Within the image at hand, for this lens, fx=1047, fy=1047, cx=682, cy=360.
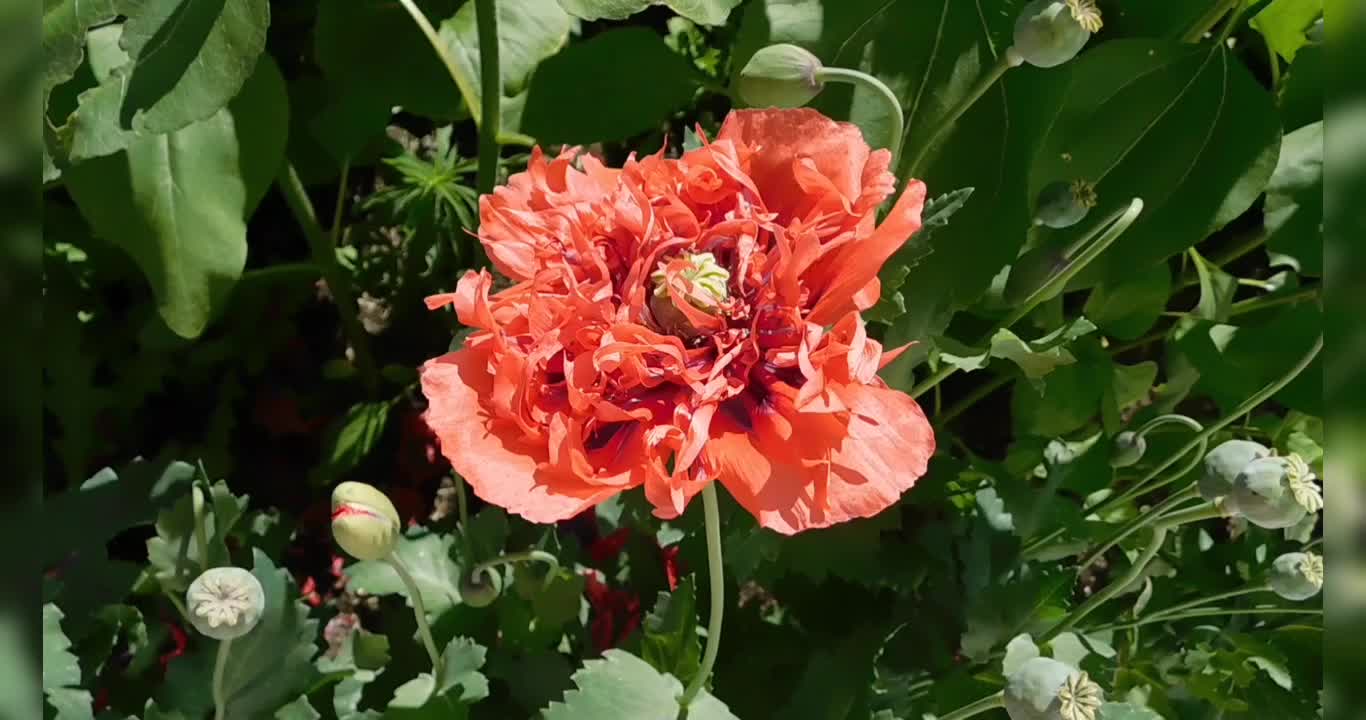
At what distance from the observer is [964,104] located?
1.61 ft

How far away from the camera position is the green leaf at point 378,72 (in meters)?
0.81

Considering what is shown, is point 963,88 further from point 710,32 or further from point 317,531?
point 317,531

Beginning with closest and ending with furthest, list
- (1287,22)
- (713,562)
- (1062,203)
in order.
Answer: (713,562) → (1062,203) → (1287,22)

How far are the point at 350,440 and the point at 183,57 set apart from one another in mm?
458

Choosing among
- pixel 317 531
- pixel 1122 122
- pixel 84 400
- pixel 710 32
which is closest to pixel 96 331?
pixel 84 400

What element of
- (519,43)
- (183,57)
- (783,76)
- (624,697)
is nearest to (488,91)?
(519,43)

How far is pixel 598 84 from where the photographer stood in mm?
756

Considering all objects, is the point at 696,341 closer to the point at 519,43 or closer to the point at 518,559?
the point at 518,559

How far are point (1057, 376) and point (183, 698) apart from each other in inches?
23.8

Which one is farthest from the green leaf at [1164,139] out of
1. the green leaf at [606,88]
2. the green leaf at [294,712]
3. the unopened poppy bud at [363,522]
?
the green leaf at [294,712]

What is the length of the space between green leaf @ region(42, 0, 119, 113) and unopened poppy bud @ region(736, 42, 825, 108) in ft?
1.08

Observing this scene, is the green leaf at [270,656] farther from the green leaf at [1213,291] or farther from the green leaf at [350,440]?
the green leaf at [1213,291]

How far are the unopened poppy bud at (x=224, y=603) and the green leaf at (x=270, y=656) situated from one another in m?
0.10

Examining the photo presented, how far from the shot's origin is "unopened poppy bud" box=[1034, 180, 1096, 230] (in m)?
0.53
